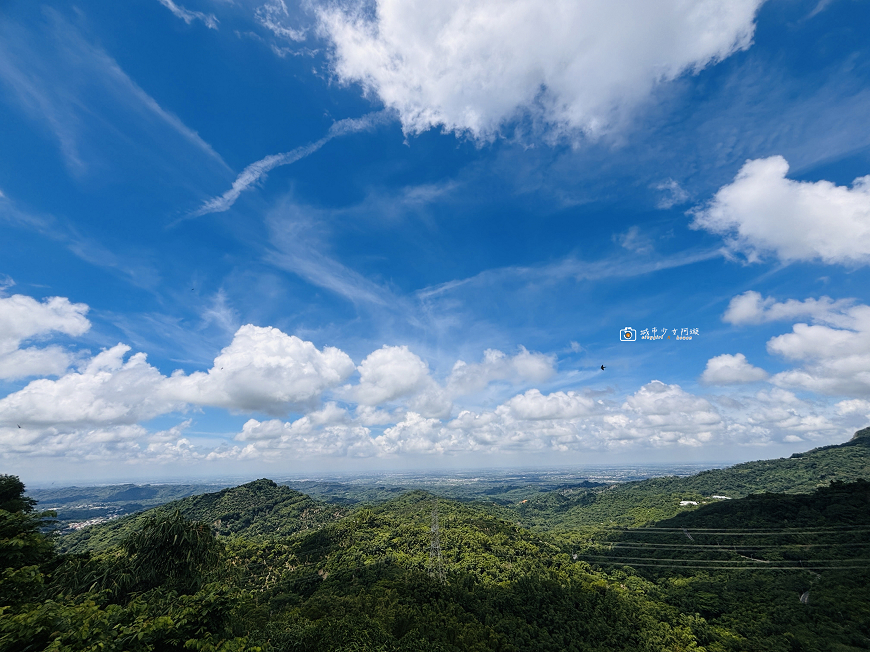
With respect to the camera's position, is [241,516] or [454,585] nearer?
[454,585]

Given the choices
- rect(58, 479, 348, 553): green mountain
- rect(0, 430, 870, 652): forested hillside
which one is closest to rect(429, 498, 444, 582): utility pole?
rect(0, 430, 870, 652): forested hillside

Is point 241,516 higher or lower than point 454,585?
higher

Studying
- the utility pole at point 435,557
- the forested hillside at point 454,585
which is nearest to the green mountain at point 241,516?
the forested hillside at point 454,585

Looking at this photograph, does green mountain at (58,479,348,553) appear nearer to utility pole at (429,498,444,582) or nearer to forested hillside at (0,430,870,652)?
forested hillside at (0,430,870,652)

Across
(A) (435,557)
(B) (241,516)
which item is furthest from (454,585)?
(B) (241,516)

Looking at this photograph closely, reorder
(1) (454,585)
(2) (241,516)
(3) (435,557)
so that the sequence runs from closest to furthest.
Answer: (1) (454,585) → (3) (435,557) → (2) (241,516)

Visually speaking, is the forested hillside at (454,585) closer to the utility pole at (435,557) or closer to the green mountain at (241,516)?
the utility pole at (435,557)

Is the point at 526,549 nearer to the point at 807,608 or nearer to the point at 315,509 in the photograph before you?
the point at 807,608

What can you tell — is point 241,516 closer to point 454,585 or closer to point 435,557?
point 435,557
